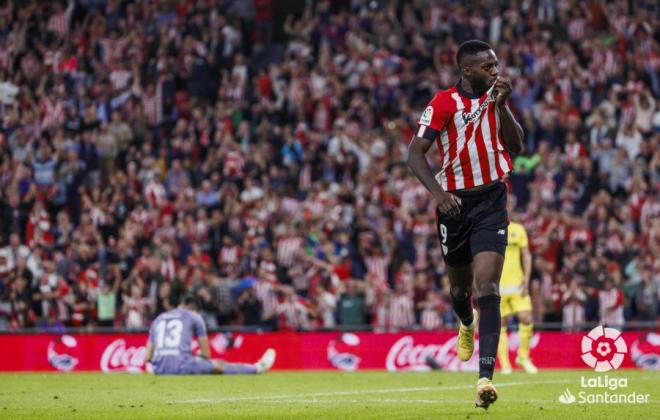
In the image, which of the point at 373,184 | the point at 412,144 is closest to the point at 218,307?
the point at 373,184

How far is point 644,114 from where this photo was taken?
26828 mm

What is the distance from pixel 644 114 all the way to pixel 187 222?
961 centimetres

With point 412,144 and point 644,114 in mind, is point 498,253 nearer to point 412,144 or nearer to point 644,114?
point 412,144

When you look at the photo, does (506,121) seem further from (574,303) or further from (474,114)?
(574,303)

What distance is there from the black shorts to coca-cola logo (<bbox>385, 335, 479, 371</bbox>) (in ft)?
36.7

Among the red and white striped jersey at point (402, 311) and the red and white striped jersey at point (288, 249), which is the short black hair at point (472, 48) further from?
the red and white striped jersey at point (288, 249)

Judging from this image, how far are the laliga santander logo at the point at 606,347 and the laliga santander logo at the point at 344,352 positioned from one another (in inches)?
271

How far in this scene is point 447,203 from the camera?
1038 cm

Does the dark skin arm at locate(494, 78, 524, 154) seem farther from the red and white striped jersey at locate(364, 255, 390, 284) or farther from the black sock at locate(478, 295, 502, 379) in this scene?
the red and white striped jersey at locate(364, 255, 390, 284)

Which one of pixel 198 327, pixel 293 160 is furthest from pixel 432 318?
pixel 198 327

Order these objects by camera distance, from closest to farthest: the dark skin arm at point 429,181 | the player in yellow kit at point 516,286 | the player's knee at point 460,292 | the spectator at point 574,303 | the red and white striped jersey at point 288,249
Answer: the dark skin arm at point 429,181
the player's knee at point 460,292
the player in yellow kit at point 516,286
the spectator at point 574,303
the red and white striped jersey at point 288,249

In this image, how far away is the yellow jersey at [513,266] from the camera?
728 inches

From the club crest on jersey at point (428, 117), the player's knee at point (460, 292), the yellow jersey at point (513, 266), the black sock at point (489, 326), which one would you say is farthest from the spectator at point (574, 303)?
the club crest on jersey at point (428, 117)

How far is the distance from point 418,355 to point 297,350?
6.88 feet
